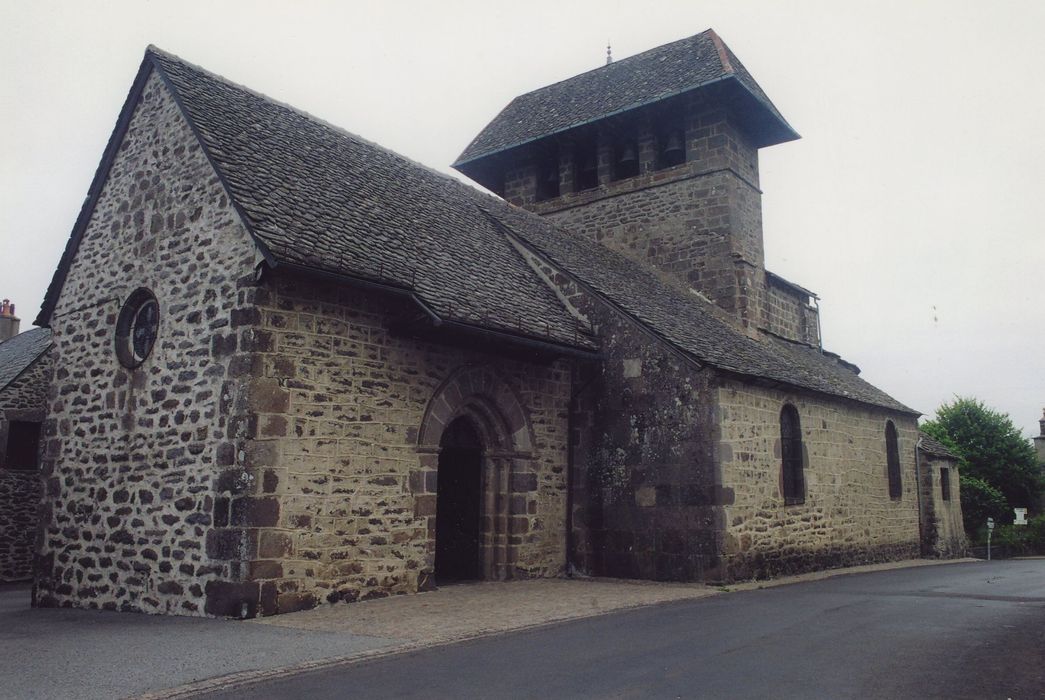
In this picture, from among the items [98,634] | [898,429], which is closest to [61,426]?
[98,634]

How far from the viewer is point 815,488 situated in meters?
15.2

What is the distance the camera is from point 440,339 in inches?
431

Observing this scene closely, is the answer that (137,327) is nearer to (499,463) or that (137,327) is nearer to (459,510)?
(459,510)

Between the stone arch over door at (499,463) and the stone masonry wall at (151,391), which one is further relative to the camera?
the stone arch over door at (499,463)

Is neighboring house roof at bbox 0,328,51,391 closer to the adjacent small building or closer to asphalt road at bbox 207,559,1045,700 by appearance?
asphalt road at bbox 207,559,1045,700

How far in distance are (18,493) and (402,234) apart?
11.3 metres

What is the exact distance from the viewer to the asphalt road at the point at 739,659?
5.26 m

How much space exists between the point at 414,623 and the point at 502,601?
1.91 meters

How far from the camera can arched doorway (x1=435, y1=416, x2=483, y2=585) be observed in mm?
12102

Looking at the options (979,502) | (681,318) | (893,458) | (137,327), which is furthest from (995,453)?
(137,327)

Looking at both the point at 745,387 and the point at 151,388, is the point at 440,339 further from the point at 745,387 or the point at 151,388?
the point at 745,387

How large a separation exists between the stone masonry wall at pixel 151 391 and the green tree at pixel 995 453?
32063 mm

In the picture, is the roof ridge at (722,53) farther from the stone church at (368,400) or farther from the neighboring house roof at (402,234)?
the neighboring house roof at (402,234)

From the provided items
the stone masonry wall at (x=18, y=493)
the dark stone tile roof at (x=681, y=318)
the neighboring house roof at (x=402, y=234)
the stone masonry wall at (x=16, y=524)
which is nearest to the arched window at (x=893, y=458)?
the dark stone tile roof at (x=681, y=318)
